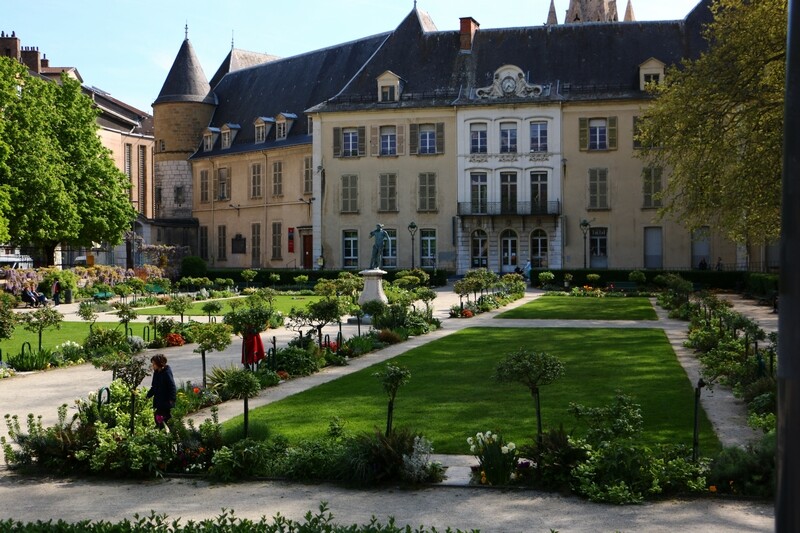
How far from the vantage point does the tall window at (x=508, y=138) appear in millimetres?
48344

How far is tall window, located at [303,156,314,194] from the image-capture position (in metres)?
52.8

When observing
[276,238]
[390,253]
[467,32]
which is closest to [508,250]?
[390,253]

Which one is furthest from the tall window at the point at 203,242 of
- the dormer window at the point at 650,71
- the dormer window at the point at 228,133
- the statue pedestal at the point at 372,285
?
the statue pedestal at the point at 372,285

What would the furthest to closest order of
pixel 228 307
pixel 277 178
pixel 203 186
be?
1. pixel 203 186
2. pixel 277 178
3. pixel 228 307

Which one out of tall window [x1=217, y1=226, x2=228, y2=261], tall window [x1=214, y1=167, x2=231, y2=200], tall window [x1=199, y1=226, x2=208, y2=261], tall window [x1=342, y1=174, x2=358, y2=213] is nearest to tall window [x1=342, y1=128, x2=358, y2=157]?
tall window [x1=342, y1=174, x2=358, y2=213]

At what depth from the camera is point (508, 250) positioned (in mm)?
48438

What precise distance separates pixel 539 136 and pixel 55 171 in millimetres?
22458

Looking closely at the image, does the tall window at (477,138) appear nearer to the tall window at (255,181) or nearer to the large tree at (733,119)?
the tall window at (255,181)

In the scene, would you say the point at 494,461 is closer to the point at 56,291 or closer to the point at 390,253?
the point at 56,291

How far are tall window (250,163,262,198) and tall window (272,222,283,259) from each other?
7.56 ft

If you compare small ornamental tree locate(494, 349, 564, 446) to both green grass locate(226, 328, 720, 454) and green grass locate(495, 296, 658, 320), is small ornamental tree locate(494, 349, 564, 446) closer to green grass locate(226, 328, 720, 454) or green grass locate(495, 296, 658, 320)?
green grass locate(226, 328, 720, 454)

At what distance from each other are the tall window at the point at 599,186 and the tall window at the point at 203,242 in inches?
913

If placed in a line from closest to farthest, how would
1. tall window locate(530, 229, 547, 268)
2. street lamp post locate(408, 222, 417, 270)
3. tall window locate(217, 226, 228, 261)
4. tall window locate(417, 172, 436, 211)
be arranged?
street lamp post locate(408, 222, 417, 270) → tall window locate(530, 229, 547, 268) → tall window locate(417, 172, 436, 211) → tall window locate(217, 226, 228, 261)

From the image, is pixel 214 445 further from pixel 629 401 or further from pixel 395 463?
pixel 629 401
